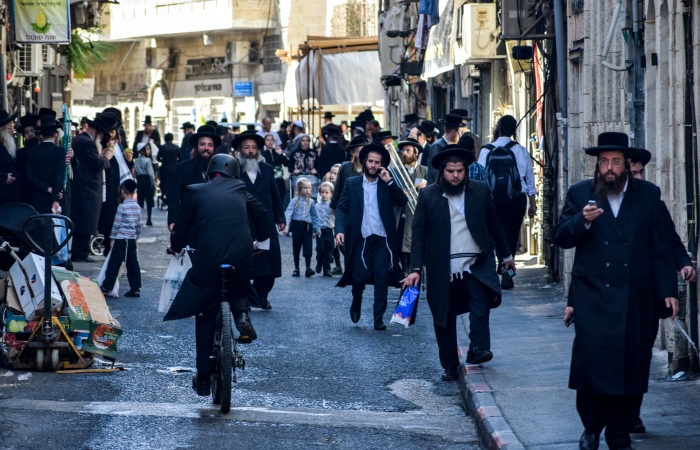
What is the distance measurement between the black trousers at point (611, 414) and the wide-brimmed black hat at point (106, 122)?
35.5ft

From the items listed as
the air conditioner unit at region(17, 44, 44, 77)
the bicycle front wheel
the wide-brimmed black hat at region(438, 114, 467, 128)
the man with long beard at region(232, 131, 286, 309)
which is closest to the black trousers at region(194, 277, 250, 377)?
the bicycle front wheel

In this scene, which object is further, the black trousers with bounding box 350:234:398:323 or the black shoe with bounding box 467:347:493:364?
the black trousers with bounding box 350:234:398:323

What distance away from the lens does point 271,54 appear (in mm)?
54062

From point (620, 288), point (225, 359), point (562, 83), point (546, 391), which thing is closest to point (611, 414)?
point (620, 288)

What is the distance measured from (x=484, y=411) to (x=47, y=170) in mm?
8804

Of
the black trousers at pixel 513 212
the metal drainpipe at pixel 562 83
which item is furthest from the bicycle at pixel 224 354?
the metal drainpipe at pixel 562 83

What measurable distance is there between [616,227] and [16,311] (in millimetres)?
5161

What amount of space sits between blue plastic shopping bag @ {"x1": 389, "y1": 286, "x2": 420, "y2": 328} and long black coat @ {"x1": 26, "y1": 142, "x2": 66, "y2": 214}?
6920 millimetres

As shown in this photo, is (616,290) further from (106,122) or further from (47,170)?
(106,122)

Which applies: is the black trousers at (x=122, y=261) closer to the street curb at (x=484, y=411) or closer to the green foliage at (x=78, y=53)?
the street curb at (x=484, y=411)

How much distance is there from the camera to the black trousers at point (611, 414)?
6.88 m

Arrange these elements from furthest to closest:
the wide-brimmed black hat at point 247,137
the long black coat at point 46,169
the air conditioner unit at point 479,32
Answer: the air conditioner unit at point 479,32 < the long black coat at point 46,169 < the wide-brimmed black hat at point 247,137

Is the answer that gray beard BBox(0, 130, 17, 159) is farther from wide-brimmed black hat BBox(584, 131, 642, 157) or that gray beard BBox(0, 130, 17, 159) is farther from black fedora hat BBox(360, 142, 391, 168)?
wide-brimmed black hat BBox(584, 131, 642, 157)

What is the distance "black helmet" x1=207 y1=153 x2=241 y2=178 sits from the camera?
29.3 feet
